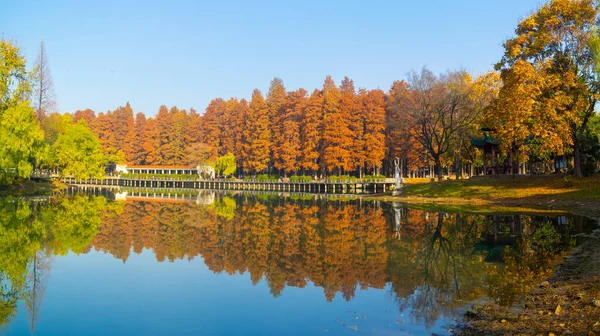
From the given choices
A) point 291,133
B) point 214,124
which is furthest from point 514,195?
point 214,124

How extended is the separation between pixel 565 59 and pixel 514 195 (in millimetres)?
10463

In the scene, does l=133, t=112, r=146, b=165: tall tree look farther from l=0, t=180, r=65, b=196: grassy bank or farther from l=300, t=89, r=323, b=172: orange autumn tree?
l=300, t=89, r=323, b=172: orange autumn tree

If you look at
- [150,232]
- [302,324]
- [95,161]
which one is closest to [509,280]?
[302,324]

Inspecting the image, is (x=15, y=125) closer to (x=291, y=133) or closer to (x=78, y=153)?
(x=78, y=153)

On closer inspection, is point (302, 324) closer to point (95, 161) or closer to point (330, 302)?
point (330, 302)

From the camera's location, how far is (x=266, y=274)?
1415cm

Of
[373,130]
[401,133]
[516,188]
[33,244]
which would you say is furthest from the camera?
[373,130]

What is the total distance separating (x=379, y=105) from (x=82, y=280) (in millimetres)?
59723

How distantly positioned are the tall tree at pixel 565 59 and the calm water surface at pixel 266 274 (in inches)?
428

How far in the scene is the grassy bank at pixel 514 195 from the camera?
2988cm

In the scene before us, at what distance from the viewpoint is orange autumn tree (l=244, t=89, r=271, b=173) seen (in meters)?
80.0

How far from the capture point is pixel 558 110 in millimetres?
33656

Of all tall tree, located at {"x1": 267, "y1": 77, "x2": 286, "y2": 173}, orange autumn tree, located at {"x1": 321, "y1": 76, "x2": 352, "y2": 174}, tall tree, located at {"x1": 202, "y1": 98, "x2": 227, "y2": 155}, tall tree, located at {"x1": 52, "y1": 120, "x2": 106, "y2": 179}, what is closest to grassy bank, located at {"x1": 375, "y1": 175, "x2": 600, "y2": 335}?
orange autumn tree, located at {"x1": 321, "y1": 76, "x2": 352, "y2": 174}

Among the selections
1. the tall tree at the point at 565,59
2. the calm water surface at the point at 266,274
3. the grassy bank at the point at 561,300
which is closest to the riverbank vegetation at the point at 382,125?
the tall tree at the point at 565,59
